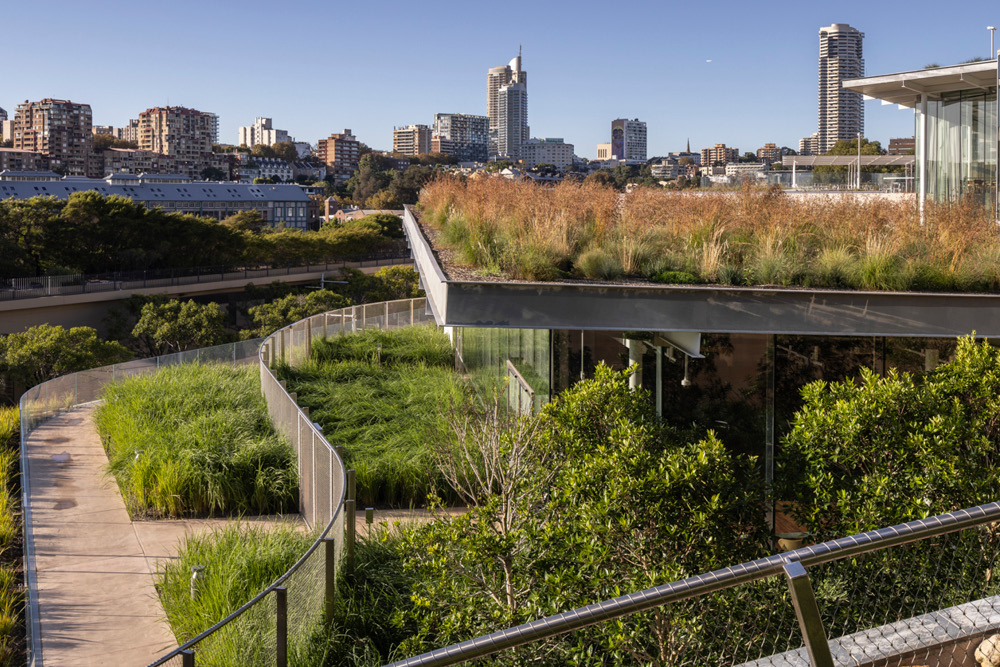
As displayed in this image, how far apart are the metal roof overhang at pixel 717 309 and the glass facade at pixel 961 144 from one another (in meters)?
9.06

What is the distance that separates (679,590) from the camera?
237 cm

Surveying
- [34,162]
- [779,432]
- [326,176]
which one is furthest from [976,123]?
[326,176]

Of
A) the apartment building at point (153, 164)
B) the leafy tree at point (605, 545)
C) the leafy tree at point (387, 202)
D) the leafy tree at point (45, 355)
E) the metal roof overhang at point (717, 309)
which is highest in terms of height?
the apartment building at point (153, 164)

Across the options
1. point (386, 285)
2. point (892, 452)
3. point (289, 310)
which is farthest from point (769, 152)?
point (892, 452)

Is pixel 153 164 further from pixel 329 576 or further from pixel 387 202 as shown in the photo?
pixel 329 576

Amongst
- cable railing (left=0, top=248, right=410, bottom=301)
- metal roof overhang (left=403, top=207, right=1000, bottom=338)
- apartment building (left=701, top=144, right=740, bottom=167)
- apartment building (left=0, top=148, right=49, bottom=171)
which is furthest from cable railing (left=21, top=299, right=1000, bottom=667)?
apartment building (left=0, top=148, right=49, bottom=171)

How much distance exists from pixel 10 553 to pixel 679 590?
356 inches

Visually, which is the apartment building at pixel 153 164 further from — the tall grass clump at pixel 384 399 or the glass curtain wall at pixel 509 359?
the glass curtain wall at pixel 509 359

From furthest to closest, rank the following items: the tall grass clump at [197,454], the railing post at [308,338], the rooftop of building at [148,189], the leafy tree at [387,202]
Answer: the leafy tree at [387,202]
the rooftop of building at [148,189]
the railing post at [308,338]
the tall grass clump at [197,454]

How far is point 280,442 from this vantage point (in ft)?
37.0

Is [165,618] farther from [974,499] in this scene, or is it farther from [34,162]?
[34,162]

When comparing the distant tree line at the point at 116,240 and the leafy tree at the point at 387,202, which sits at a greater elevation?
the leafy tree at the point at 387,202

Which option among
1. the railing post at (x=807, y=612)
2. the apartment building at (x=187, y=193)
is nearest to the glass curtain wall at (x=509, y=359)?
the railing post at (x=807, y=612)

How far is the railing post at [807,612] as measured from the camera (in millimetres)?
2410
